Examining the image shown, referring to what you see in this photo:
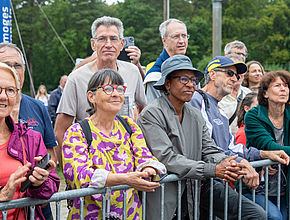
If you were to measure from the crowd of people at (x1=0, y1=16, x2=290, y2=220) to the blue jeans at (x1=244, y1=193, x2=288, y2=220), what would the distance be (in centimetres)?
1

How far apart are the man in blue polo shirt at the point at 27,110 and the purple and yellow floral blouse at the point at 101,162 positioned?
31 centimetres

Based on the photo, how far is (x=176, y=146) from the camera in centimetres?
344

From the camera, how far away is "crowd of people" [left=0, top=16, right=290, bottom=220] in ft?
8.76

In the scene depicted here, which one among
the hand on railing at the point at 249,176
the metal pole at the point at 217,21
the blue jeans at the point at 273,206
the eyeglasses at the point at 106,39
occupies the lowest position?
the blue jeans at the point at 273,206

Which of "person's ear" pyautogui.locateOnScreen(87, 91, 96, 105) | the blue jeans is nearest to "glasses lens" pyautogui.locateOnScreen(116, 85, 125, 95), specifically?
"person's ear" pyautogui.locateOnScreen(87, 91, 96, 105)

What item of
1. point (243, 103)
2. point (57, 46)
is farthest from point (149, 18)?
point (243, 103)

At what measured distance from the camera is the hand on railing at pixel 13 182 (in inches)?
91.9

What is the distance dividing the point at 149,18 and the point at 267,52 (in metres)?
14.6

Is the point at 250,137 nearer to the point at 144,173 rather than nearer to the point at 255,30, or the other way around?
the point at 144,173

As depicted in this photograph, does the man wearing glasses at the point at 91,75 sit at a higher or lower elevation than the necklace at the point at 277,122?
higher

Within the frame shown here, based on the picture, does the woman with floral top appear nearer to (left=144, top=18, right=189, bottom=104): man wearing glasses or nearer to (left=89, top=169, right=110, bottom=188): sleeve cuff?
(left=89, top=169, right=110, bottom=188): sleeve cuff

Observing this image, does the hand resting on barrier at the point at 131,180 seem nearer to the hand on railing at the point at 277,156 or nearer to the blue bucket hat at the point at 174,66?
the blue bucket hat at the point at 174,66

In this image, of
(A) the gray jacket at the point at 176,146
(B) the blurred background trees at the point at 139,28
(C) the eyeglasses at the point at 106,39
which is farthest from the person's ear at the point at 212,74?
(B) the blurred background trees at the point at 139,28

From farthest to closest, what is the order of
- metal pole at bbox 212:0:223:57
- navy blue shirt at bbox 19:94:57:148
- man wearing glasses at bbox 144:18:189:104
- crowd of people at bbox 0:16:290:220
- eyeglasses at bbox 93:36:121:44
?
metal pole at bbox 212:0:223:57, man wearing glasses at bbox 144:18:189:104, eyeglasses at bbox 93:36:121:44, navy blue shirt at bbox 19:94:57:148, crowd of people at bbox 0:16:290:220
